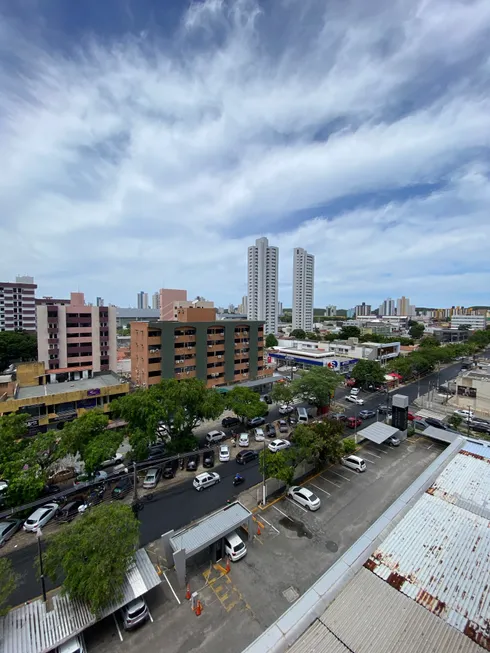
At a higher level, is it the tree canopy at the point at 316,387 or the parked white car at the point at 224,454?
the tree canopy at the point at 316,387

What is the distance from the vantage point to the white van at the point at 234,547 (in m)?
16.2

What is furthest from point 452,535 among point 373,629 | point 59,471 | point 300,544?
point 59,471

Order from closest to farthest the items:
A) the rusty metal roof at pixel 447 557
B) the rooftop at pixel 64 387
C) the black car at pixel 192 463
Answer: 1. the rusty metal roof at pixel 447 557
2. the black car at pixel 192 463
3. the rooftop at pixel 64 387

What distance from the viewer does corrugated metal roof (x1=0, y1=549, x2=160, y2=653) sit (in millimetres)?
11047

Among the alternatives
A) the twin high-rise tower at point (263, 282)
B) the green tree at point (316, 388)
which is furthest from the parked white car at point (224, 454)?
the twin high-rise tower at point (263, 282)

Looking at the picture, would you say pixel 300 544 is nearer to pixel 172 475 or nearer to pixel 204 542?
pixel 204 542

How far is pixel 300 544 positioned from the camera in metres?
17.4

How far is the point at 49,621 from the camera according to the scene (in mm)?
11812

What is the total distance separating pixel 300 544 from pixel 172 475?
12.1 meters

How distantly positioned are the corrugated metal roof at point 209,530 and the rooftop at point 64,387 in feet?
84.2

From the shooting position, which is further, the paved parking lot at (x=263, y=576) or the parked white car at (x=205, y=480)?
the parked white car at (x=205, y=480)

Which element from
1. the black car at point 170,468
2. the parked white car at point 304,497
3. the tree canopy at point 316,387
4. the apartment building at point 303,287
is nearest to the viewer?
the parked white car at point 304,497

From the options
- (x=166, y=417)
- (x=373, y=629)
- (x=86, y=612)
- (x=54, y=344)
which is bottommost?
(x=86, y=612)

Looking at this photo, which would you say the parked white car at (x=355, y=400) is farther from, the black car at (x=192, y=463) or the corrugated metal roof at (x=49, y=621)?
the corrugated metal roof at (x=49, y=621)
